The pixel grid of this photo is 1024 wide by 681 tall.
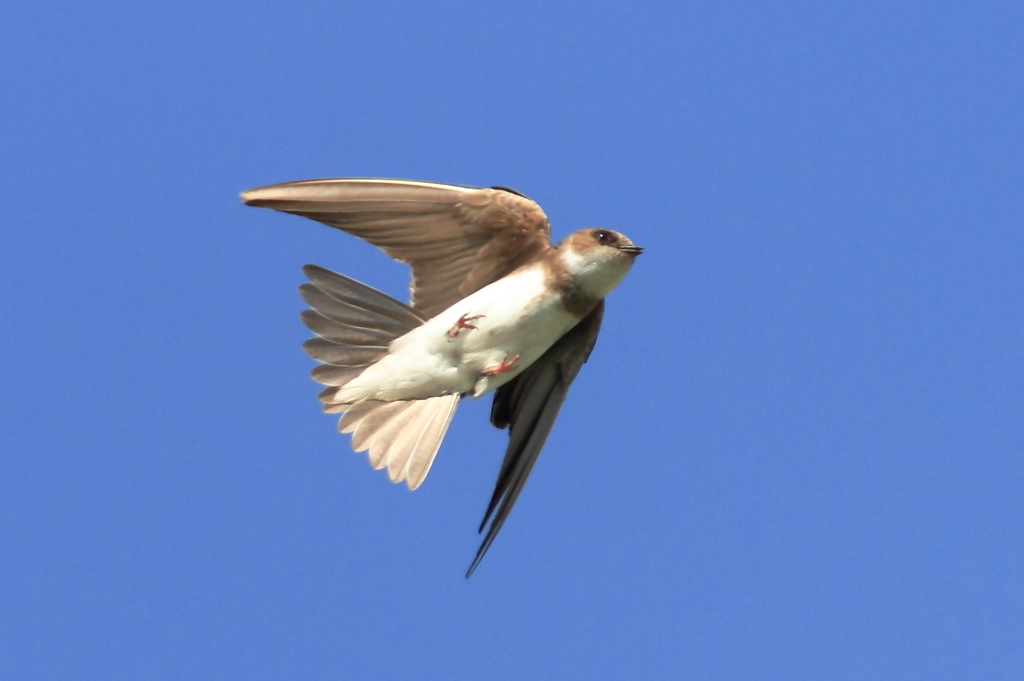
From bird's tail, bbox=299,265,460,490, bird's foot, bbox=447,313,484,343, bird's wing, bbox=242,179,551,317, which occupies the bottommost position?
bird's tail, bbox=299,265,460,490

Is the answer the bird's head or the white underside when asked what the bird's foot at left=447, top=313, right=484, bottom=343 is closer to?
the white underside

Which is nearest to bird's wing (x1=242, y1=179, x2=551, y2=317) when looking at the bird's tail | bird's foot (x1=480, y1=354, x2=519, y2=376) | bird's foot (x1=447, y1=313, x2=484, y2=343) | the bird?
the bird

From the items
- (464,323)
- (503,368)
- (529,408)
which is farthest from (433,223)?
(529,408)

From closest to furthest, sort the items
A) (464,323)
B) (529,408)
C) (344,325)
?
(464,323), (344,325), (529,408)

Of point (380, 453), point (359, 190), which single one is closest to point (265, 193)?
point (359, 190)

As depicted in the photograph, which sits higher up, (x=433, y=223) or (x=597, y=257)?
(x=597, y=257)

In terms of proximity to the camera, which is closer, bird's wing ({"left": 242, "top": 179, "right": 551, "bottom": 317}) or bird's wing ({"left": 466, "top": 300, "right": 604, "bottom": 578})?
bird's wing ({"left": 242, "top": 179, "right": 551, "bottom": 317})

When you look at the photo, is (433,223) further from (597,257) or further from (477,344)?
(597,257)

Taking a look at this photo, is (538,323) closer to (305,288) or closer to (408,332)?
(408,332)
